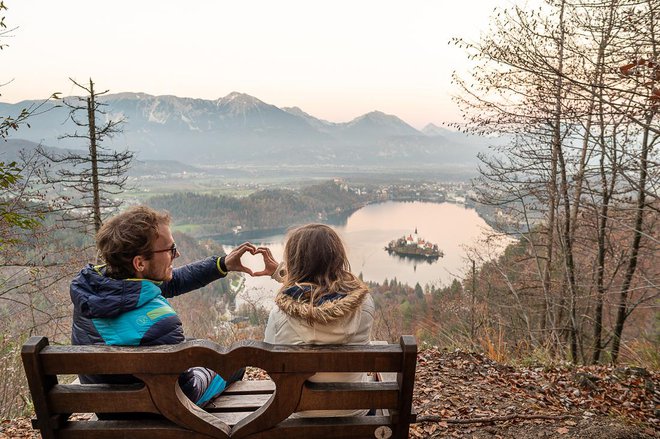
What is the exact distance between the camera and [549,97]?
5.55 meters

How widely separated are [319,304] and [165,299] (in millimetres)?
761

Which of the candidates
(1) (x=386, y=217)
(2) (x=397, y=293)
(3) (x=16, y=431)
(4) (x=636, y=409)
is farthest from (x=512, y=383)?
(1) (x=386, y=217)

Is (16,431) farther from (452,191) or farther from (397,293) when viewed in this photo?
(452,191)

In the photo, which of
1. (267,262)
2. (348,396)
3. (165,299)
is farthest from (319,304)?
→ (267,262)

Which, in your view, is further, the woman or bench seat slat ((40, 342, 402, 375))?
the woman

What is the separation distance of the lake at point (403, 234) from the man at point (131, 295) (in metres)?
26.7

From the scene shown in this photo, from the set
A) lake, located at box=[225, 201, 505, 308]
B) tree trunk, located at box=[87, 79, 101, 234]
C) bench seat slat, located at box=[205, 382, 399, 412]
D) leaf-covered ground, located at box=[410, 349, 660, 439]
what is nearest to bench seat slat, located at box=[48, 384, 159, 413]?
bench seat slat, located at box=[205, 382, 399, 412]

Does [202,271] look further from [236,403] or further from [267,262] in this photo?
[236,403]

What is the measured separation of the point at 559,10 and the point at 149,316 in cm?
655

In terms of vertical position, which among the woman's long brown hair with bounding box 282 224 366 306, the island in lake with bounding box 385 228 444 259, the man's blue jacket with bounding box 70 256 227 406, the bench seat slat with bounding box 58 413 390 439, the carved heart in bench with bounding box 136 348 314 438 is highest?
the woman's long brown hair with bounding box 282 224 366 306

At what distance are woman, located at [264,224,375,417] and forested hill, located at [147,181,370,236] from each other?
248 ft

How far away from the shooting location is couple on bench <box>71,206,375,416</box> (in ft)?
5.71

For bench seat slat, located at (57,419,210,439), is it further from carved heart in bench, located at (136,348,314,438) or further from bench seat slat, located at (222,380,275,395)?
bench seat slat, located at (222,380,275,395)

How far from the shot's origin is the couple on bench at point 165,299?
A: 174 cm
